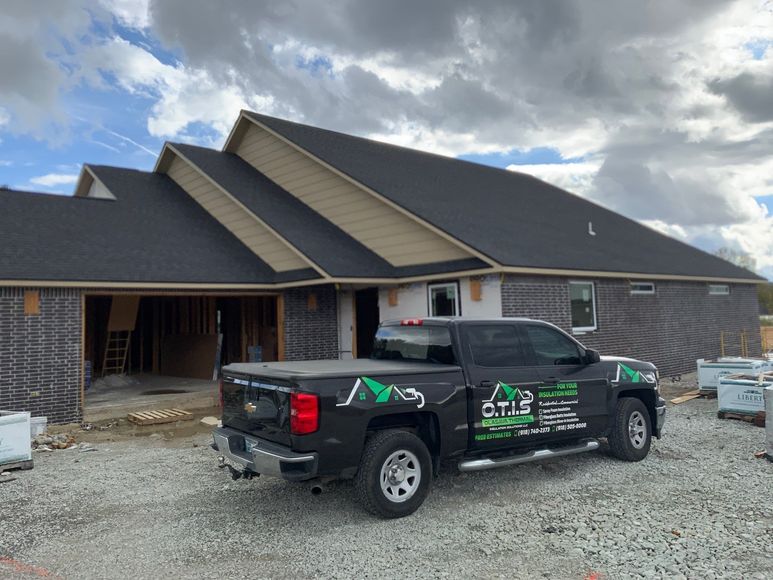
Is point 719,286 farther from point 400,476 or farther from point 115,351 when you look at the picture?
point 115,351

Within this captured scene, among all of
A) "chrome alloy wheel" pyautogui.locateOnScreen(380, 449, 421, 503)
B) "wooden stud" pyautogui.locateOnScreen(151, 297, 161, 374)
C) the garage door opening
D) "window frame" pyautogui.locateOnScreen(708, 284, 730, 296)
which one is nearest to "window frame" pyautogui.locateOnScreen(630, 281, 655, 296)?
"window frame" pyautogui.locateOnScreen(708, 284, 730, 296)

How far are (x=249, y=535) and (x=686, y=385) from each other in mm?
12741

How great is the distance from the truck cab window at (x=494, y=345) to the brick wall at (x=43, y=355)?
8.24 metres

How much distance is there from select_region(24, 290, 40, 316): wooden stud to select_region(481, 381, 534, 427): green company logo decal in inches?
345

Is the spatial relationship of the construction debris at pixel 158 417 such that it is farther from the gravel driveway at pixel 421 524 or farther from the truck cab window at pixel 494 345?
the truck cab window at pixel 494 345

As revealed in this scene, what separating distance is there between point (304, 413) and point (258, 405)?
2.55ft

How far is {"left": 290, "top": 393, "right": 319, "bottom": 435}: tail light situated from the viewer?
17.0 ft

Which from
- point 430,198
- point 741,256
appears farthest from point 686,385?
point 741,256

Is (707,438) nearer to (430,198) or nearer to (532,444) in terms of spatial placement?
(532,444)

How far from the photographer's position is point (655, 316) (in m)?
15.8

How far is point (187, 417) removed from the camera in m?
11.5

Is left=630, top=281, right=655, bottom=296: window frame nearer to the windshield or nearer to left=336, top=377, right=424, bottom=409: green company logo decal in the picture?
the windshield

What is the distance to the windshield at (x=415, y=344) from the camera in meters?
6.55

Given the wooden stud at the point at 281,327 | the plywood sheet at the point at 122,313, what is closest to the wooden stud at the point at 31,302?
the wooden stud at the point at 281,327
